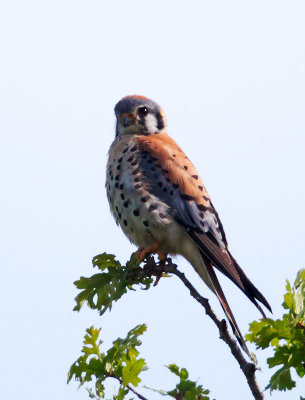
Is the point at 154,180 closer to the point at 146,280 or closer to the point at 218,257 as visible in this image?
the point at 218,257

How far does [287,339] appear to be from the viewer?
3.42m

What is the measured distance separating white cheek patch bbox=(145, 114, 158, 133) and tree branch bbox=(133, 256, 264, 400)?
80.0 inches

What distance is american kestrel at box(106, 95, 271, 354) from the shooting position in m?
5.39

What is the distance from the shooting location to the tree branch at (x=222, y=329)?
11.4ft

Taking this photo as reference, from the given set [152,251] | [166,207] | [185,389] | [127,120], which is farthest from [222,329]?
[127,120]

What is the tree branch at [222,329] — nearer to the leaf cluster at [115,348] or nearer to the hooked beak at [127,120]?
the leaf cluster at [115,348]

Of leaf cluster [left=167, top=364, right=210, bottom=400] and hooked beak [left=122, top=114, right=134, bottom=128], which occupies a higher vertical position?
hooked beak [left=122, top=114, right=134, bottom=128]

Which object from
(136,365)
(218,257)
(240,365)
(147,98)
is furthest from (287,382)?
(147,98)

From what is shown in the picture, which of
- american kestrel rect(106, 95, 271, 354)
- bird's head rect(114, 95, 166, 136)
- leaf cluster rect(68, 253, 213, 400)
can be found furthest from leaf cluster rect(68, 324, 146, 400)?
bird's head rect(114, 95, 166, 136)

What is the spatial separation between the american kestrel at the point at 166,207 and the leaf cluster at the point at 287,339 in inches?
60.9

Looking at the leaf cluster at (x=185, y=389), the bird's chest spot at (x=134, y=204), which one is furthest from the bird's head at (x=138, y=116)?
the leaf cluster at (x=185, y=389)

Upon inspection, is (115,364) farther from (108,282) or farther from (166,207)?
(166,207)

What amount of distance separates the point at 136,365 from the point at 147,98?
3.31 m

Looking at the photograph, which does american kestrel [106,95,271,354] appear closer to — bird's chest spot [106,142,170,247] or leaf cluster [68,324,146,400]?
bird's chest spot [106,142,170,247]
